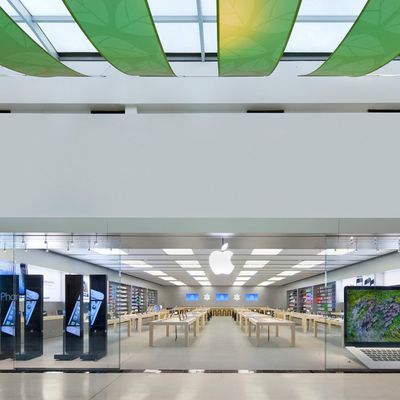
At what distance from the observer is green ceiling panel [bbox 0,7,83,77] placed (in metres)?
4.96

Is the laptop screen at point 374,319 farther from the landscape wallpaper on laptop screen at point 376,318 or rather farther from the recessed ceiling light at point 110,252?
the recessed ceiling light at point 110,252

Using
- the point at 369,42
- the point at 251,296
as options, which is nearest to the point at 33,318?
the point at 369,42

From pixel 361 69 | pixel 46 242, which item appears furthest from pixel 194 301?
pixel 361 69

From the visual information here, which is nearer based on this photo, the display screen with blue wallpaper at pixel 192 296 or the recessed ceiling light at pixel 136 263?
the recessed ceiling light at pixel 136 263

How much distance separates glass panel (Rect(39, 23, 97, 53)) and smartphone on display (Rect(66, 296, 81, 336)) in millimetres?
4178

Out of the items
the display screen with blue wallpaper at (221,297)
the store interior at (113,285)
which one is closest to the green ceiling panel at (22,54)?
the store interior at (113,285)

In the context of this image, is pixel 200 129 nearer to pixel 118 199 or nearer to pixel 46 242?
pixel 118 199

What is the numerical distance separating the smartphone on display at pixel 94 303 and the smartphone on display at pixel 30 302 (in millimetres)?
903

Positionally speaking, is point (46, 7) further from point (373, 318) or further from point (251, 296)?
point (251, 296)

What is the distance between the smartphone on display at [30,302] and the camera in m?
8.99

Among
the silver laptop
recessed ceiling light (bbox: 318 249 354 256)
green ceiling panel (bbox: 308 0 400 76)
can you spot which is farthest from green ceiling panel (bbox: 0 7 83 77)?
recessed ceiling light (bbox: 318 249 354 256)

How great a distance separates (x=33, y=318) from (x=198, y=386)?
3.10 metres

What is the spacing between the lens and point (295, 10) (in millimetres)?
4520

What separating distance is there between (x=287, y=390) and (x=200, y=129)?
155 inches
